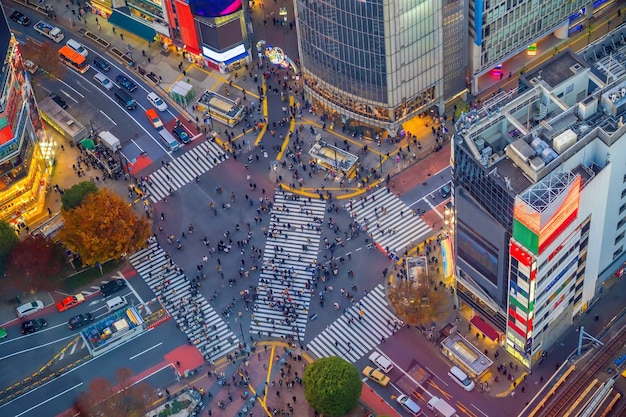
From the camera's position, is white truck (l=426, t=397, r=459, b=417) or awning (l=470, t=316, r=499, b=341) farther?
awning (l=470, t=316, r=499, b=341)

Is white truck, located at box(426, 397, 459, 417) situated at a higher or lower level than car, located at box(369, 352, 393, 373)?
lower

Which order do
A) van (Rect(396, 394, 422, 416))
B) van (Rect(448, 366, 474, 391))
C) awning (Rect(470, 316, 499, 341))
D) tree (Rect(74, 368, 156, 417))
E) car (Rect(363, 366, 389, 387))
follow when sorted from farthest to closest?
awning (Rect(470, 316, 499, 341))
car (Rect(363, 366, 389, 387))
tree (Rect(74, 368, 156, 417))
van (Rect(448, 366, 474, 391))
van (Rect(396, 394, 422, 416))

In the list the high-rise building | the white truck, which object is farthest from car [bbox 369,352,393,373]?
the high-rise building

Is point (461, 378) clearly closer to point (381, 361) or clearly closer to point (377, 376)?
point (381, 361)

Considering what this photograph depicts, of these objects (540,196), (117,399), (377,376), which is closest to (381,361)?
(377,376)

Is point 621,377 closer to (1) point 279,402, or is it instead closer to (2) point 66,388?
(1) point 279,402

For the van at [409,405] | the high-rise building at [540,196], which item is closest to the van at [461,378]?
the van at [409,405]

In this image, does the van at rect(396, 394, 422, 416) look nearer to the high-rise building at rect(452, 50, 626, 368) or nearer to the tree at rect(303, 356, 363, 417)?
the tree at rect(303, 356, 363, 417)

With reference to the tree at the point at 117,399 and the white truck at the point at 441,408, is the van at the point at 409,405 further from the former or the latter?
the tree at the point at 117,399
